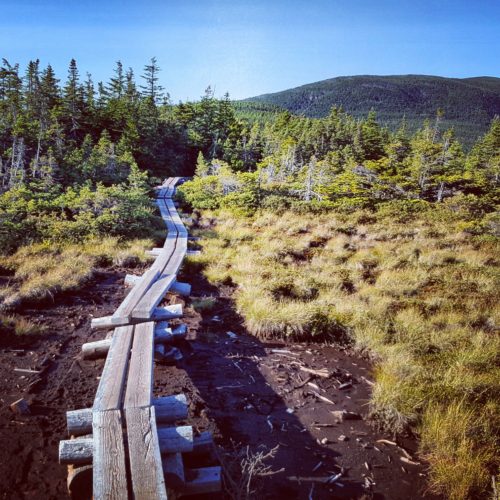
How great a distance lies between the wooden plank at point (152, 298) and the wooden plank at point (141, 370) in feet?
0.99

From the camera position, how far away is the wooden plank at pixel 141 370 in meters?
3.91

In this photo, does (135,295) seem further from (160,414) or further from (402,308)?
(402,308)

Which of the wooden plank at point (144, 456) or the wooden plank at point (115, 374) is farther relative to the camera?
the wooden plank at point (115, 374)

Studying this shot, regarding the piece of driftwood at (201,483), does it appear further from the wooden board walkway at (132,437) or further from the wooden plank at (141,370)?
the wooden plank at (141,370)

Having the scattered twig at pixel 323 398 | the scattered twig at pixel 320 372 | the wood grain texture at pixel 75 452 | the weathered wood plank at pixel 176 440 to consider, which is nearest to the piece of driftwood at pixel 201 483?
the weathered wood plank at pixel 176 440

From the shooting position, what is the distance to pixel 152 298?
7.22 metres

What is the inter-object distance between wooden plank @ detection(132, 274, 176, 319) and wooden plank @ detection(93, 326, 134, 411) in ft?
1.43

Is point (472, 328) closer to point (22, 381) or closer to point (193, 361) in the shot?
point (193, 361)

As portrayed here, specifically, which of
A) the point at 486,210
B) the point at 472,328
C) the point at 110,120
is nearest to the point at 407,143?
the point at 486,210

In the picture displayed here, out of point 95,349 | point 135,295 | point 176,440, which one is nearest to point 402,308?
point 135,295

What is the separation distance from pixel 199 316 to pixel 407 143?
130 feet

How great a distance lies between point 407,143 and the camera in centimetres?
3925

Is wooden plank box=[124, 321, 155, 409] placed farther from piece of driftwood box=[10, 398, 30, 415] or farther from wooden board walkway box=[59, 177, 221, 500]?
piece of driftwood box=[10, 398, 30, 415]

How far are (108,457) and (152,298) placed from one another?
13.9ft
